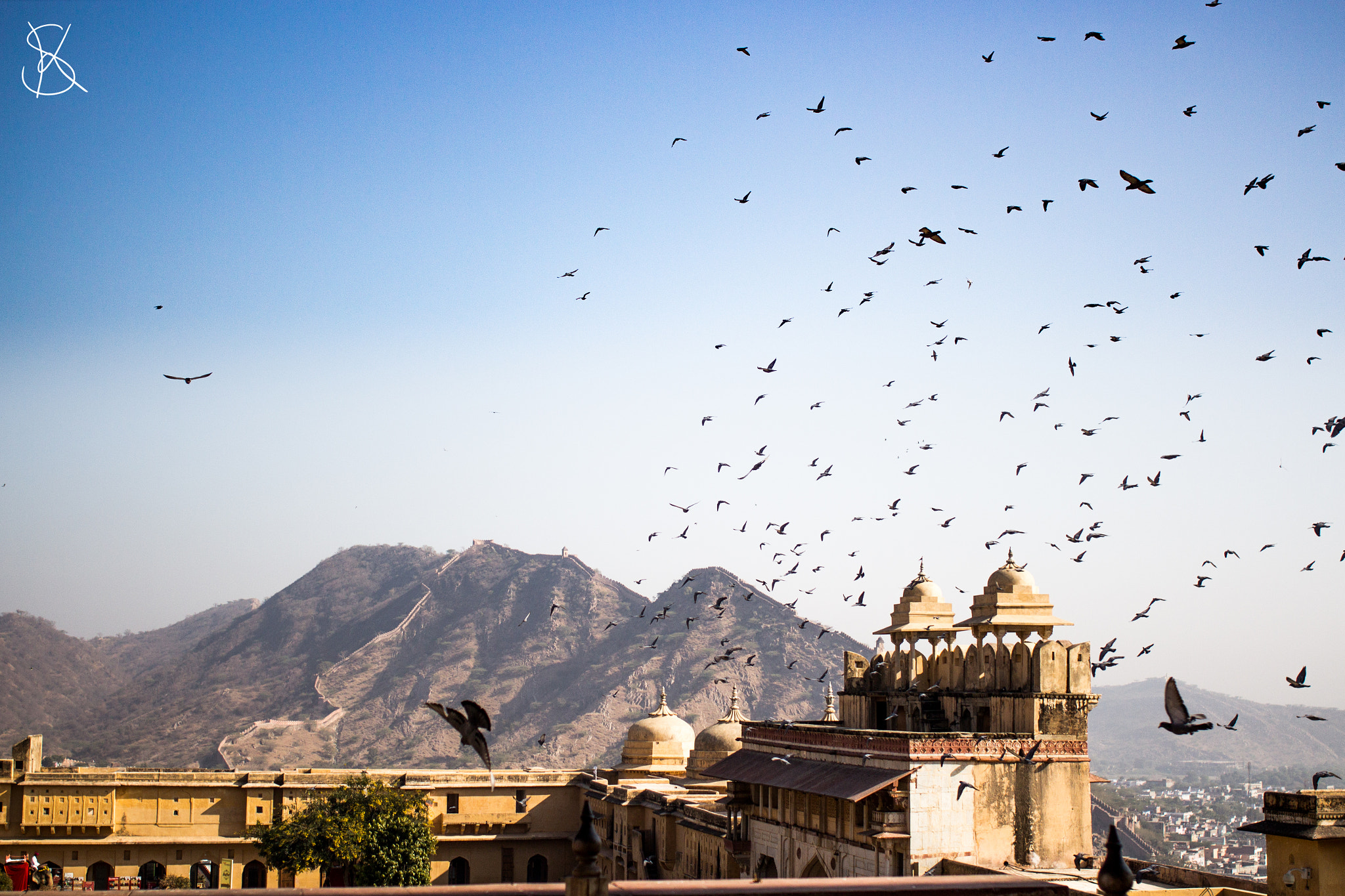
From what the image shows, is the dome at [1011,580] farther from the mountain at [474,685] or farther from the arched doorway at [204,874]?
the mountain at [474,685]

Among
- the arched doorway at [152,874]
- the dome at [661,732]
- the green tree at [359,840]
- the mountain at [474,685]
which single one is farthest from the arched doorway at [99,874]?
the mountain at [474,685]

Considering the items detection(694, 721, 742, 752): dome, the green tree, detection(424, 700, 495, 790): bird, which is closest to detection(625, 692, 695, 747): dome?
→ detection(694, 721, 742, 752): dome

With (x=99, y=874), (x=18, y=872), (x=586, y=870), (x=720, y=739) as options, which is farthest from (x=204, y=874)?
(x=586, y=870)

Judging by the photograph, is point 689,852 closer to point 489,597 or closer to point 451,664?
point 451,664

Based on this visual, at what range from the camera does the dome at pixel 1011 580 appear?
88.2 feet

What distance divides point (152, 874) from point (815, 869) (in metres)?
31.3

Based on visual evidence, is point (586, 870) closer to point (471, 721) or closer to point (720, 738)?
point (471, 721)

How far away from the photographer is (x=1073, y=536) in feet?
76.0

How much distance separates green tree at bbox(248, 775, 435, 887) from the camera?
39406 mm

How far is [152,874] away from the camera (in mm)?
46438

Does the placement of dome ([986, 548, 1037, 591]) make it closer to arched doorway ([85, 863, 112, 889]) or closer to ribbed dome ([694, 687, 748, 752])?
ribbed dome ([694, 687, 748, 752])

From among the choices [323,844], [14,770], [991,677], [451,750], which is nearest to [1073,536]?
[991,677]

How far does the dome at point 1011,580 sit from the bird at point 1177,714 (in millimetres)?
10775

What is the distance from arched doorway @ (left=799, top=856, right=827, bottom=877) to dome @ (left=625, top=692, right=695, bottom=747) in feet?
77.6
